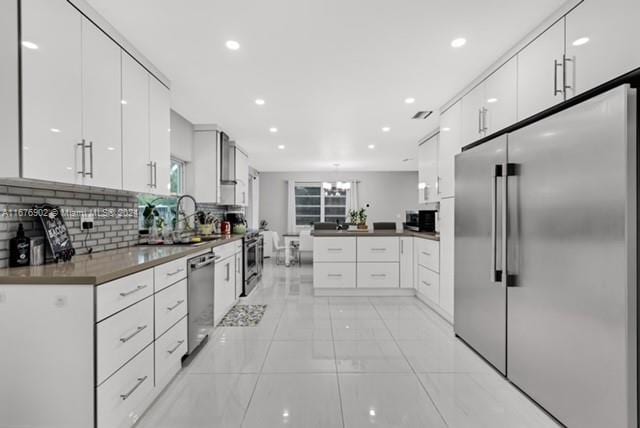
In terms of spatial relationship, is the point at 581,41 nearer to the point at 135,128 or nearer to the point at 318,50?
the point at 318,50

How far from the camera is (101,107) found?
81.4 inches

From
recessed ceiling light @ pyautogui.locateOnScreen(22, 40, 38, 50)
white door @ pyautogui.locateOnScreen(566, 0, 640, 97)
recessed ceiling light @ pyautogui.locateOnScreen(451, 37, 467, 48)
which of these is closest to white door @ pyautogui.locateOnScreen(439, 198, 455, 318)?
recessed ceiling light @ pyautogui.locateOnScreen(451, 37, 467, 48)

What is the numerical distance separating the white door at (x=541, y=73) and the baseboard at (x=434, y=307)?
2.25 m

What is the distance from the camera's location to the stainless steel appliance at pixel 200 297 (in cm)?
260

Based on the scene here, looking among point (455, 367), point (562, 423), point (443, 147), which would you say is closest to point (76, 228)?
point (455, 367)

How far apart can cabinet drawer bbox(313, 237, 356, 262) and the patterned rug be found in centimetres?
112

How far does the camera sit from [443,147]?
368 centimetres

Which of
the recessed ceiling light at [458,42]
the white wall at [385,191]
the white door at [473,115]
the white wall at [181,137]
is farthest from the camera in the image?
the white wall at [385,191]

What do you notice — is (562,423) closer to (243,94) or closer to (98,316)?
(98,316)

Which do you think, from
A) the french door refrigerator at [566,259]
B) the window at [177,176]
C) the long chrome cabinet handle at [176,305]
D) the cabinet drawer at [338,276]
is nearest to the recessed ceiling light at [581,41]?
the french door refrigerator at [566,259]

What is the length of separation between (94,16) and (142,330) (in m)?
1.94

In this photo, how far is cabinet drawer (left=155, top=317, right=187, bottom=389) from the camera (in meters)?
2.06

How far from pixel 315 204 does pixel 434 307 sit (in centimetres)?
594

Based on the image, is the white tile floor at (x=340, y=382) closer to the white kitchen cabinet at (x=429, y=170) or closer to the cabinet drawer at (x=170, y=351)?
the cabinet drawer at (x=170, y=351)
